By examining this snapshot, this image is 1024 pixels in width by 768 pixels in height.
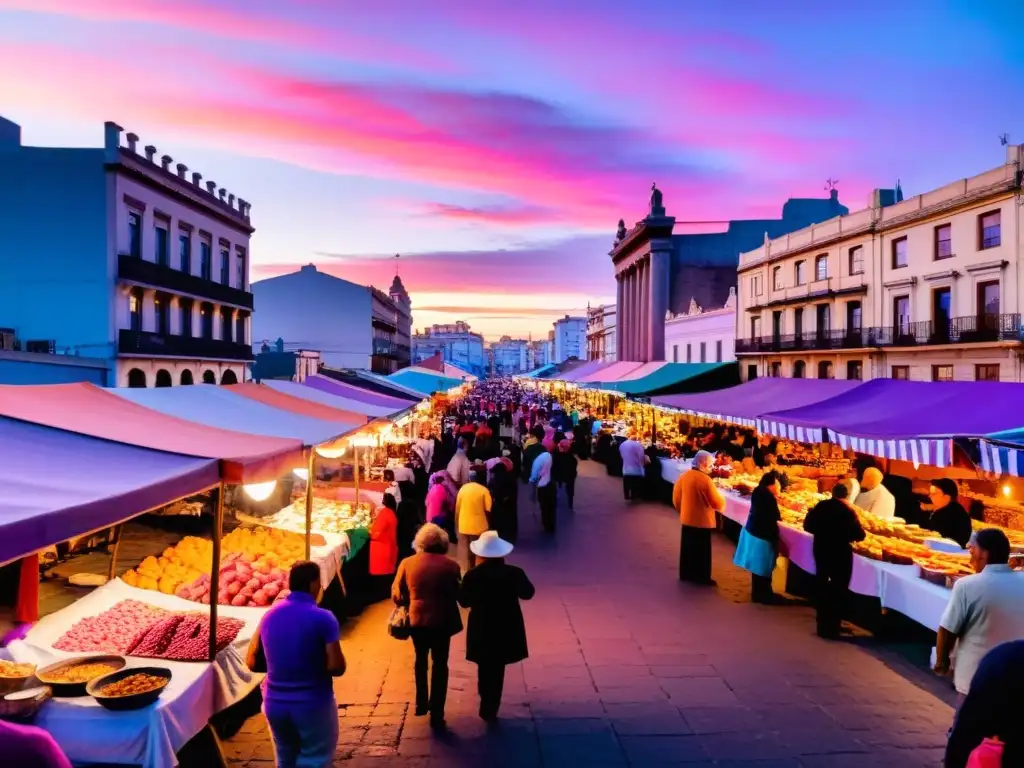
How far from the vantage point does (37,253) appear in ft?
93.0

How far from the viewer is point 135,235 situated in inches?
1188

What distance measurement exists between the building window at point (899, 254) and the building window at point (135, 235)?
102 feet

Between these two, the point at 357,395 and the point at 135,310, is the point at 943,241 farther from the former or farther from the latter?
the point at 135,310

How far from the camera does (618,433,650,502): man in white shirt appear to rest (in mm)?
17078

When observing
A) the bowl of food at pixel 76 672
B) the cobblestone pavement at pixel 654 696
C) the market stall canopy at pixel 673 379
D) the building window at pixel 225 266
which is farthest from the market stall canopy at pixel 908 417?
the building window at pixel 225 266

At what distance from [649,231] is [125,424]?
49.1 m

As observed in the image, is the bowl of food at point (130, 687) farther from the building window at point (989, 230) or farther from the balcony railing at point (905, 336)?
the building window at point (989, 230)

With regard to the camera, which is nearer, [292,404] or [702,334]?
[292,404]

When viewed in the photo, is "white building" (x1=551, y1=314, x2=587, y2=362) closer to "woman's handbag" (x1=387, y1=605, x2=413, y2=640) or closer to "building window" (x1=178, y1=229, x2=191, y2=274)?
"building window" (x1=178, y1=229, x2=191, y2=274)

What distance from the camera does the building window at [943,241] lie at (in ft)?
85.5

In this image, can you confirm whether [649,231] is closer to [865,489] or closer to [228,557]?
[865,489]

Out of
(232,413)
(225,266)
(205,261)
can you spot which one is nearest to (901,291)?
(232,413)

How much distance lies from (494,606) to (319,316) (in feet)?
172

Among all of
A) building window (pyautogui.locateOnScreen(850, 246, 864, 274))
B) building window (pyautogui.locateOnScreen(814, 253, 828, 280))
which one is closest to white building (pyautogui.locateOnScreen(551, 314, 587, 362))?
building window (pyautogui.locateOnScreen(814, 253, 828, 280))
